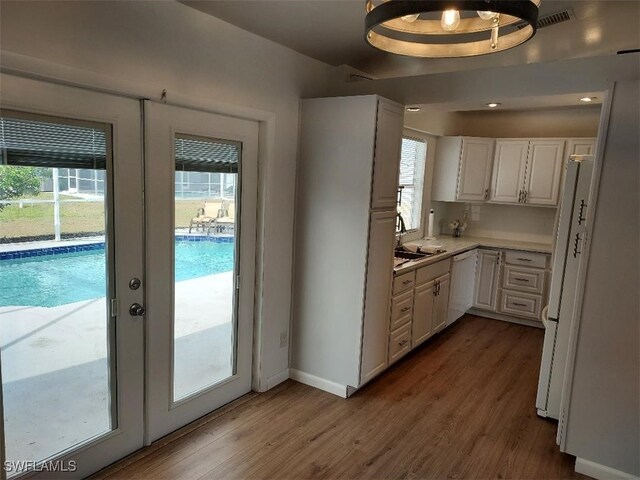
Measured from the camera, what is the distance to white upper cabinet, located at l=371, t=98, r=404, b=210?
10.0ft

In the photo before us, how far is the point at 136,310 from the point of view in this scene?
2.42m

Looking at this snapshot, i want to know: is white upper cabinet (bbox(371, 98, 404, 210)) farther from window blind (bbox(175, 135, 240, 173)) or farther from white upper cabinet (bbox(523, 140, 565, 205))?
white upper cabinet (bbox(523, 140, 565, 205))

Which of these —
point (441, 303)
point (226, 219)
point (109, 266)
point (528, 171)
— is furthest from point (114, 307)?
point (528, 171)

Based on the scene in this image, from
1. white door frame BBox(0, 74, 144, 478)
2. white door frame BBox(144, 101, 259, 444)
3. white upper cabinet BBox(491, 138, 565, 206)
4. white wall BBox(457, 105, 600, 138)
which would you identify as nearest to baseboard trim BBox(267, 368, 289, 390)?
white door frame BBox(144, 101, 259, 444)

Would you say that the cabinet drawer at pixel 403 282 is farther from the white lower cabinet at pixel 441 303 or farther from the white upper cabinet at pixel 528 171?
the white upper cabinet at pixel 528 171

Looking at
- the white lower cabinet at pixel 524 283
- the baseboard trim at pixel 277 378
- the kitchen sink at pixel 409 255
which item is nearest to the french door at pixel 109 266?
the baseboard trim at pixel 277 378

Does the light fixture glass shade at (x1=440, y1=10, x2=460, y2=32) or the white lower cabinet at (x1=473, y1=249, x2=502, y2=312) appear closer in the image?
the light fixture glass shade at (x1=440, y1=10, x2=460, y2=32)

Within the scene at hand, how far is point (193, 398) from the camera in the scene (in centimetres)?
284

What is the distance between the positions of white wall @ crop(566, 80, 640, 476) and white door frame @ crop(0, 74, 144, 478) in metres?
2.46

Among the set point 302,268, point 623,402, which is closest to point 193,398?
point 302,268

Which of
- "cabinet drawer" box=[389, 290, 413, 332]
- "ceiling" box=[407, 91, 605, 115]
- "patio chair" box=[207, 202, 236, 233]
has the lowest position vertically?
"cabinet drawer" box=[389, 290, 413, 332]

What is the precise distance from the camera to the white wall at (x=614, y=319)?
2277mm

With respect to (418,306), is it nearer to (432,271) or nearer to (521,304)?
(432,271)

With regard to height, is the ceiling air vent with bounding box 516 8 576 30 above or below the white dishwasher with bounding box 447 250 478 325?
above
